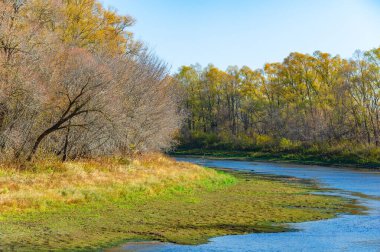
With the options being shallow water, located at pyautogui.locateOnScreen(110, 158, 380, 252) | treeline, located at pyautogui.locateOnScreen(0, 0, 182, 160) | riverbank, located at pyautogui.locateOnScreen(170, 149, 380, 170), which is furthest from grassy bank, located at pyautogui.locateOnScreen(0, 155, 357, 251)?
riverbank, located at pyautogui.locateOnScreen(170, 149, 380, 170)

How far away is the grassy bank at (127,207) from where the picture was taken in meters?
13.5

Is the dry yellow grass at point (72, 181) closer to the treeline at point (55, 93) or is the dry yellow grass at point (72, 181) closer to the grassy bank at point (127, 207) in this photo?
the grassy bank at point (127, 207)

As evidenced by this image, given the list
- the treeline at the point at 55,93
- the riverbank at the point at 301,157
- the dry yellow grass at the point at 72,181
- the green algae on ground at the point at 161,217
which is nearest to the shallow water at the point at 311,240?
the green algae on ground at the point at 161,217

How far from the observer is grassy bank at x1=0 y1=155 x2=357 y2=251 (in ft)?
44.2

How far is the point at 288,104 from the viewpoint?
76.8 meters

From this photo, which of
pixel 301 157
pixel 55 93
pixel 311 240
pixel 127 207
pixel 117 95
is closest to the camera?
pixel 311 240

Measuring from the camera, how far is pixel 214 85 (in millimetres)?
90688

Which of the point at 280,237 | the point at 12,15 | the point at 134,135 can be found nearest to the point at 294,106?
the point at 134,135

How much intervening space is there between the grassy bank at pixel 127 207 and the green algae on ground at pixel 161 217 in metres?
0.03

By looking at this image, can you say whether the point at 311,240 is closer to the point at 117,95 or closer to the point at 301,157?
the point at 117,95

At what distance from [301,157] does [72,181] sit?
4467 centimetres

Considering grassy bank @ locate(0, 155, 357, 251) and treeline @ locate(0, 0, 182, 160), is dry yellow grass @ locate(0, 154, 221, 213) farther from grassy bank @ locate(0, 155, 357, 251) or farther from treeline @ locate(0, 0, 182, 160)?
treeline @ locate(0, 0, 182, 160)

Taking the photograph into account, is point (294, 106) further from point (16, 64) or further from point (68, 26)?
point (16, 64)

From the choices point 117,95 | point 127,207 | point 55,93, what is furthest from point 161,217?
point 117,95
